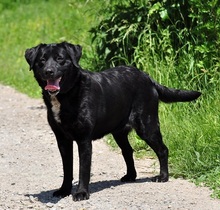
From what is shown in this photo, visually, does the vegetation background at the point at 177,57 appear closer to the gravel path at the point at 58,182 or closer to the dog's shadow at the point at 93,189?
the gravel path at the point at 58,182

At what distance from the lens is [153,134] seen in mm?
7543

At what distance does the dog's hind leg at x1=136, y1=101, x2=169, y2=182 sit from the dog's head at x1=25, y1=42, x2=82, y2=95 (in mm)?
963

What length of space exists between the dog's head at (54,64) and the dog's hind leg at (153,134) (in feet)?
3.16

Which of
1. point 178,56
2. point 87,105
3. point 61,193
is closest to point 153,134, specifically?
point 87,105

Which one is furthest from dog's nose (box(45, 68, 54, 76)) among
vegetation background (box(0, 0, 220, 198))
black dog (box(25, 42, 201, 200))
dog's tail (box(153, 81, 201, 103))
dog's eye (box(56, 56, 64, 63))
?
vegetation background (box(0, 0, 220, 198))

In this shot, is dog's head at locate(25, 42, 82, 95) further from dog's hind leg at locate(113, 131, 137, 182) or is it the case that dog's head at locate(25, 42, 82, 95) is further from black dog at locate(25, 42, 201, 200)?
dog's hind leg at locate(113, 131, 137, 182)

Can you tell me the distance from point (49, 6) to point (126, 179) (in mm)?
12469

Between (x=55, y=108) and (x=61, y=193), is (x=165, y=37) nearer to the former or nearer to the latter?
(x=55, y=108)

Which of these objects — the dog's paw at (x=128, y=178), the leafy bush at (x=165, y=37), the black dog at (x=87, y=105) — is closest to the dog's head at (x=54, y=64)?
the black dog at (x=87, y=105)

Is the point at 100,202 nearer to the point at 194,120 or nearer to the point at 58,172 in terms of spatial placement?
the point at 58,172

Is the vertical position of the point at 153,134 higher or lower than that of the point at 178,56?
lower

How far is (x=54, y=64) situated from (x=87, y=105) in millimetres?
472

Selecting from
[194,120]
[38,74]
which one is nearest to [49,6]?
[194,120]

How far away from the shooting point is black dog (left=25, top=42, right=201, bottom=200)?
6801mm
